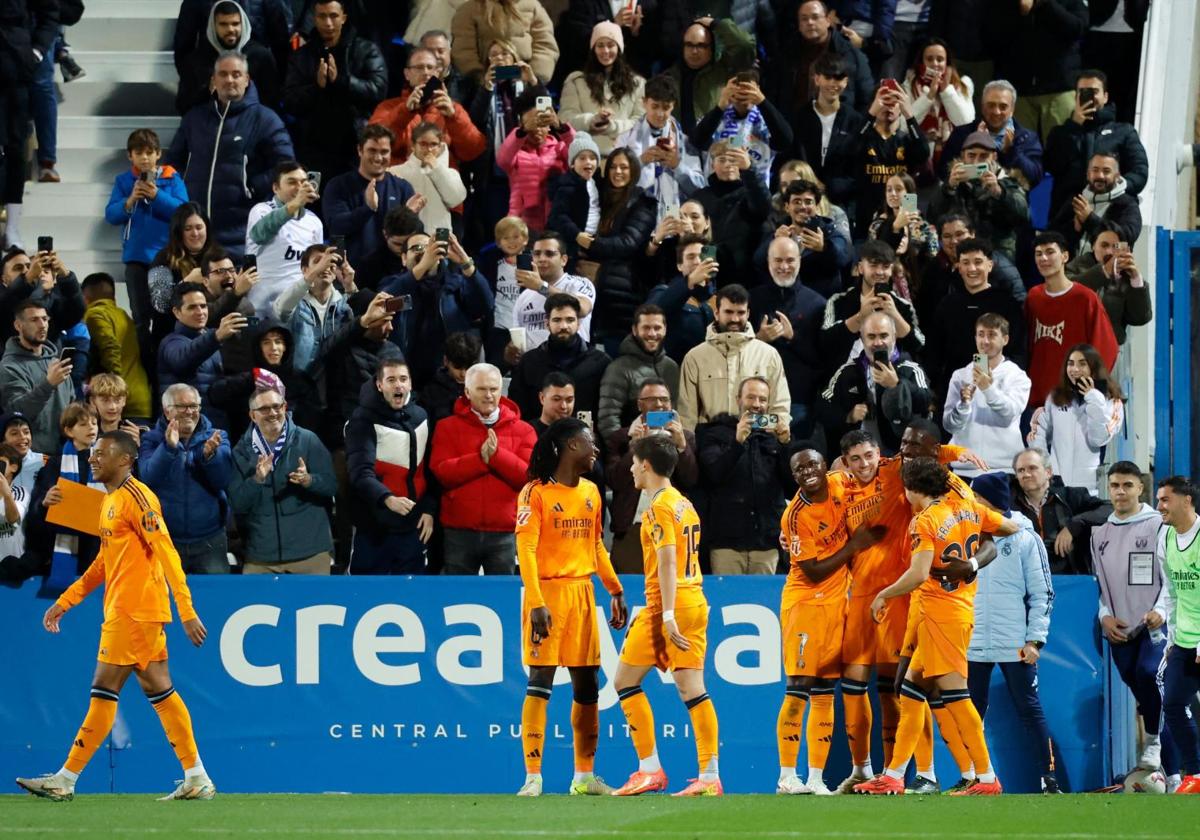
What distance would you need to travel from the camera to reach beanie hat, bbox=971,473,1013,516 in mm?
12602

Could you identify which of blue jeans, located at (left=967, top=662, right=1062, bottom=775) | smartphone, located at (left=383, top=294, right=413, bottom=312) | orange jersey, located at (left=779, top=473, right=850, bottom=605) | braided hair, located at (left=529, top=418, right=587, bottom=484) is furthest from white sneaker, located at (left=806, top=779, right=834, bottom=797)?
smartphone, located at (left=383, top=294, right=413, bottom=312)

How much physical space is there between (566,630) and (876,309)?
360 centimetres

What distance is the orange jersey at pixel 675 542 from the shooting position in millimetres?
11438

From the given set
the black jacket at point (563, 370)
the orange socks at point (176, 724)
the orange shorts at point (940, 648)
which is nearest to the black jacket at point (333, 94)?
the black jacket at point (563, 370)

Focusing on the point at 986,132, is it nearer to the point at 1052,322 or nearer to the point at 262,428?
the point at 1052,322

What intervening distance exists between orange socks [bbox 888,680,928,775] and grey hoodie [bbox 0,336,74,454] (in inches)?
239

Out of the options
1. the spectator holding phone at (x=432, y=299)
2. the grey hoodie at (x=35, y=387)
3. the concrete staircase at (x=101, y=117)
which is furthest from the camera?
the concrete staircase at (x=101, y=117)

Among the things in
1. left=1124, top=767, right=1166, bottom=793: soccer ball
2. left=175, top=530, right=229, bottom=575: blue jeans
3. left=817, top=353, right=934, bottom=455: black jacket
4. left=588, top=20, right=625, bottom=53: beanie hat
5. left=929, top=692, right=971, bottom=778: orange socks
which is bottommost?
left=1124, top=767, right=1166, bottom=793: soccer ball

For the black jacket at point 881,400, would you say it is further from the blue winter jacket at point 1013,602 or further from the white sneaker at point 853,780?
the white sneaker at point 853,780

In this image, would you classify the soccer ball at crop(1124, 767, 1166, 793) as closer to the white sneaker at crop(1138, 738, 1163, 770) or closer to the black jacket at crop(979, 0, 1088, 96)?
the white sneaker at crop(1138, 738, 1163, 770)

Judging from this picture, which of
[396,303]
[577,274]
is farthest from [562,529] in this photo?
[577,274]

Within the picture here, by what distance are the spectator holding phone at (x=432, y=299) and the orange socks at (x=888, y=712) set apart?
3.96 metres

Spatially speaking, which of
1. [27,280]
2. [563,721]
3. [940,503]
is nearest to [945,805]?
[940,503]

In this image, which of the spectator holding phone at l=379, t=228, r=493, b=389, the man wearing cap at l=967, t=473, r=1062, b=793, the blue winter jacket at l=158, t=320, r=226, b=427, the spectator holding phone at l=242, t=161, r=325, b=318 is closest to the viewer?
the man wearing cap at l=967, t=473, r=1062, b=793
